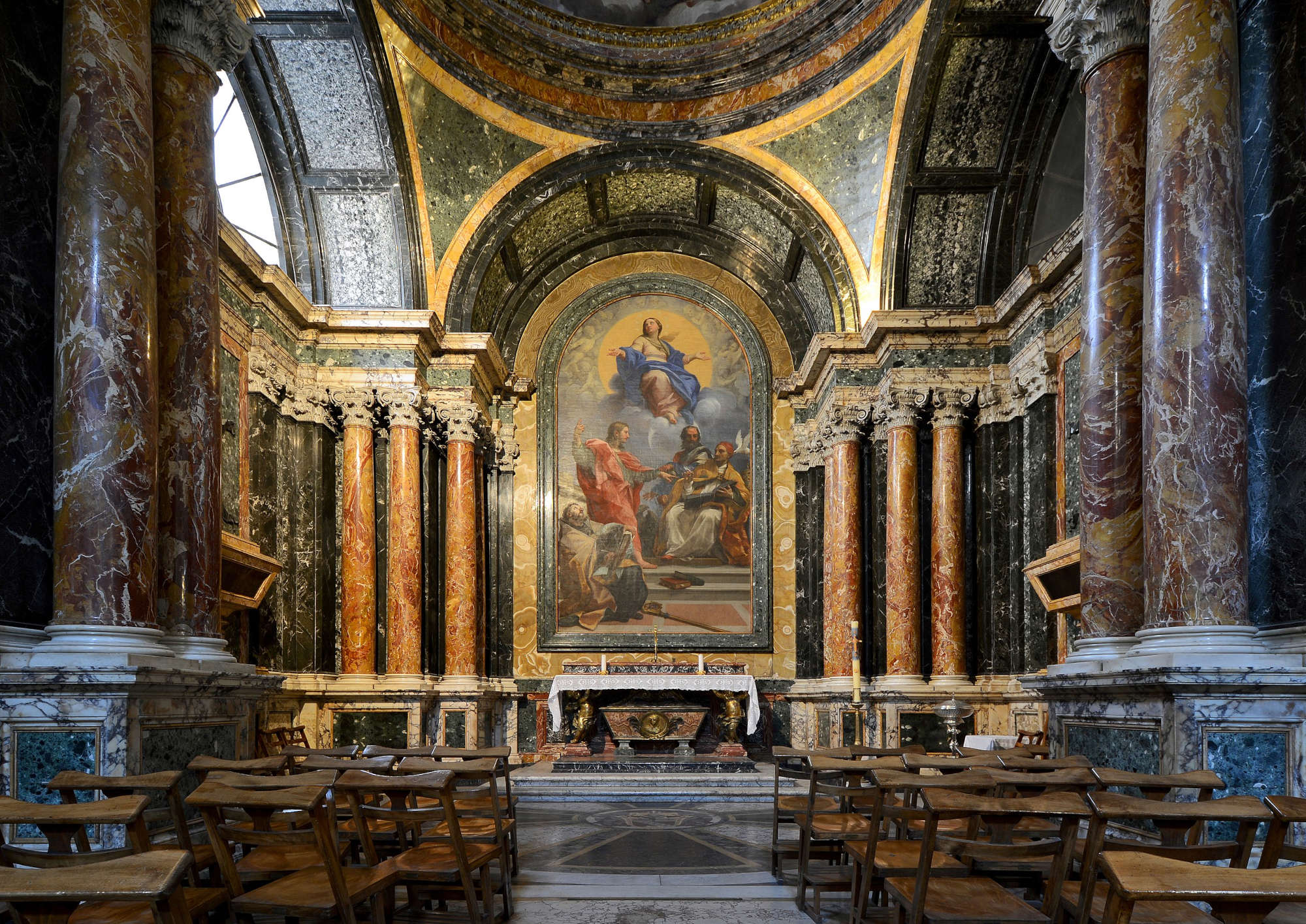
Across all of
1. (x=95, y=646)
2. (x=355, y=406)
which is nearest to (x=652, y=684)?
(x=355, y=406)

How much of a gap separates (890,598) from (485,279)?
7.45 meters

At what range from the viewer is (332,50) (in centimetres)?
1309

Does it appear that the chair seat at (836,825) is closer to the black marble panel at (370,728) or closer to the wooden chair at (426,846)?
the wooden chair at (426,846)

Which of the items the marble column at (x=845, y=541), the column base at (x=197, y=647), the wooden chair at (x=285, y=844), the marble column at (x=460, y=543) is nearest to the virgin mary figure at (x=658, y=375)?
the marble column at (x=845, y=541)

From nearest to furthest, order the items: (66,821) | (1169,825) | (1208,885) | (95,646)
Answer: (1208,885) < (66,821) < (1169,825) < (95,646)

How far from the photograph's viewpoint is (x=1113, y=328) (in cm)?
745

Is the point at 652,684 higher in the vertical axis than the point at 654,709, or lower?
higher

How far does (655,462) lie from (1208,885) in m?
15.2

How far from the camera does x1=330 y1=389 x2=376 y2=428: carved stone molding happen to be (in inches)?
556

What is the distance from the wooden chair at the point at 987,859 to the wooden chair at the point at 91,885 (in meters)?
2.58

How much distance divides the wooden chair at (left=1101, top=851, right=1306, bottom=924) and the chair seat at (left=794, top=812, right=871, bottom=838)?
10.6ft

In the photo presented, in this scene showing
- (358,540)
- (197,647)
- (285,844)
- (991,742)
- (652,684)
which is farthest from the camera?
(652,684)

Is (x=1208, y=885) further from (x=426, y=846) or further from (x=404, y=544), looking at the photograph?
(x=404, y=544)

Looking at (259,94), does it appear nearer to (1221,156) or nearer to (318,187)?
(318,187)
